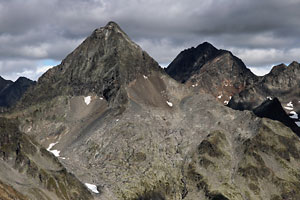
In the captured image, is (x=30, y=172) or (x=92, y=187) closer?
(x=30, y=172)

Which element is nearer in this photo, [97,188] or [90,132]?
[97,188]

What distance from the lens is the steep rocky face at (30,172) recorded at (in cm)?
11925

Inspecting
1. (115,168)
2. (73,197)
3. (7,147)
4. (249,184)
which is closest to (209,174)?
(249,184)

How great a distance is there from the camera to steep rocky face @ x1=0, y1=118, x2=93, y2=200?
119250 mm

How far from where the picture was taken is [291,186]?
19962cm

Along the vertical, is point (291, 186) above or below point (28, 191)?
below

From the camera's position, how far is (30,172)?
133 meters

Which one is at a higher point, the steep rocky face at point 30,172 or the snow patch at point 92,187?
the steep rocky face at point 30,172

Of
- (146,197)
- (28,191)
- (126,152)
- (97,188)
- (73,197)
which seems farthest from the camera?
(126,152)

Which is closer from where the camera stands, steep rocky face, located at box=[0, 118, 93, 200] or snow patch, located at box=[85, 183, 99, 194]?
steep rocky face, located at box=[0, 118, 93, 200]

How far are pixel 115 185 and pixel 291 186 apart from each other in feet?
312

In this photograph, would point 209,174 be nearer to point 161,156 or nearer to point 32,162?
point 161,156

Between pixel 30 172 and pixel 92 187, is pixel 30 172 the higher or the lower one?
the higher one

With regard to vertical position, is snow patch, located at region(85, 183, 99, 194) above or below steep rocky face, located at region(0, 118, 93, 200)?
below
